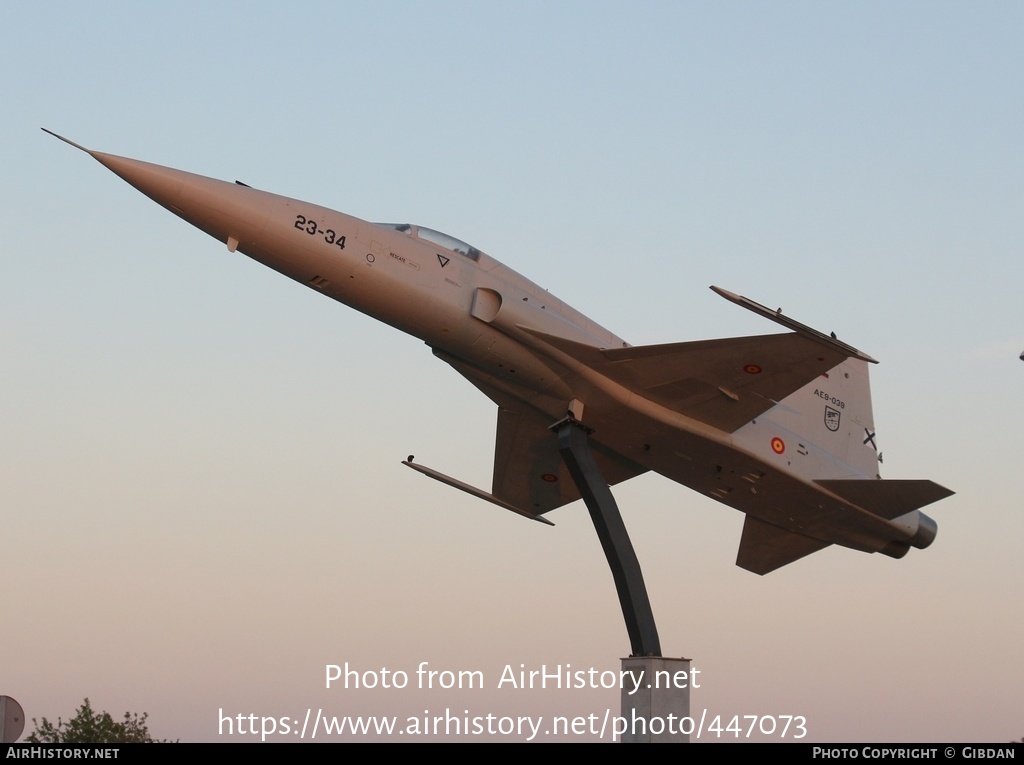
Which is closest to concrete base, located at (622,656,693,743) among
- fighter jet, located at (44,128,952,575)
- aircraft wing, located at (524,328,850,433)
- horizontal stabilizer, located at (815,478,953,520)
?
fighter jet, located at (44,128,952,575)

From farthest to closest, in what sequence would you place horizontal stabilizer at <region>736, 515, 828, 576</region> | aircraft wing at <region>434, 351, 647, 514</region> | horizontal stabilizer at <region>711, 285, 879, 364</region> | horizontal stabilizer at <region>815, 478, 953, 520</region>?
horizontal stabilizer at <region>736, 515, 828, 576</region>, aircraft wing at <region>434, 351, 647, 514</region>, horizontal stabilizer at <region>815, 478, 953, 520</region>, horizontal stabilizer at <region>711, 285, 879, 364</region>

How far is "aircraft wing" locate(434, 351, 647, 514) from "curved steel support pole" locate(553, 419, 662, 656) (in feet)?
4.01

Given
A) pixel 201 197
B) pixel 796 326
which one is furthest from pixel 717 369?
pixel 201 197

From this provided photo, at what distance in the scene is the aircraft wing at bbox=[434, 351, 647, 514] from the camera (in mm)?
22719

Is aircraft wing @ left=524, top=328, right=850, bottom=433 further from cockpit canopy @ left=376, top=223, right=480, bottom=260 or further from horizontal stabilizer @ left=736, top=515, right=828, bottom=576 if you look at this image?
horizontal stabilizer @ left=736, top=515, right=828, bottom=576

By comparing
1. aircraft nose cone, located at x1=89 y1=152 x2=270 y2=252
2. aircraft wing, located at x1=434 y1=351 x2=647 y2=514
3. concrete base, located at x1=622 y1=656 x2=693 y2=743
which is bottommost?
concrete base, located at x1=622 y1=656 x2=693 y2=743

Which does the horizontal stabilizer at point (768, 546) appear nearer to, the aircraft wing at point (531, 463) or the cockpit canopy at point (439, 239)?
the aircraft wing at point (531, 463)

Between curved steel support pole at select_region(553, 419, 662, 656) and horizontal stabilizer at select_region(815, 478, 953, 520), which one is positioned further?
horizontal stabilizer at select_region(815, 478, 953, 520)

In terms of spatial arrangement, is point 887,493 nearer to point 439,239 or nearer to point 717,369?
point 717,369

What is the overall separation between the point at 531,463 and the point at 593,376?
13.0 ft

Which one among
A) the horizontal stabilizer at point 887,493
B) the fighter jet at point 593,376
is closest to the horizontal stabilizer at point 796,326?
the fighter jet at point 593,376

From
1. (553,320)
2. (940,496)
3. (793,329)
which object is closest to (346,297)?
(553,320)

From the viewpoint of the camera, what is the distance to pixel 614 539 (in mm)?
20078
